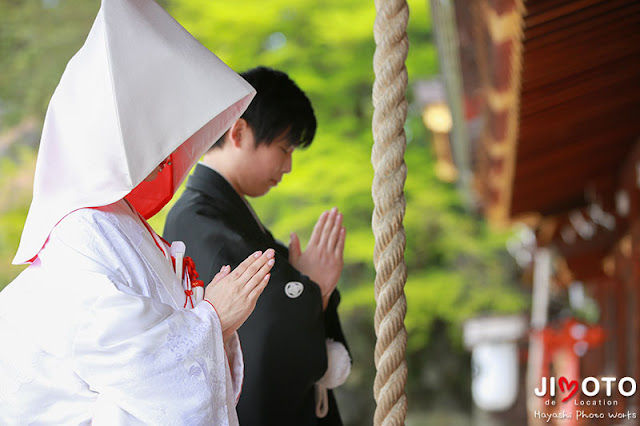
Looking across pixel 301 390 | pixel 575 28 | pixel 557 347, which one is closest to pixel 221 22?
pixel 557 347

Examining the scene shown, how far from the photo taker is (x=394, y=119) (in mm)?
1217

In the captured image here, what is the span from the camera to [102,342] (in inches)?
39.7

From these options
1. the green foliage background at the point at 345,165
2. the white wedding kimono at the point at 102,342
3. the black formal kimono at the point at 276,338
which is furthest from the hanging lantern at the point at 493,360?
the white wedding kimono at the point at 102,342

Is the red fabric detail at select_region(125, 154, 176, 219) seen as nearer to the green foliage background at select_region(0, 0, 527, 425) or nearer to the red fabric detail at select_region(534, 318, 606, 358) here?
the red fabric detail at select_region(534, 318, 606, 358)

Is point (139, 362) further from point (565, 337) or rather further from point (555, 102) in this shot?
point (565, 337)

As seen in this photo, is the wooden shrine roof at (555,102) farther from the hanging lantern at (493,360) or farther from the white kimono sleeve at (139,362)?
the hanging lantern at (493,360)

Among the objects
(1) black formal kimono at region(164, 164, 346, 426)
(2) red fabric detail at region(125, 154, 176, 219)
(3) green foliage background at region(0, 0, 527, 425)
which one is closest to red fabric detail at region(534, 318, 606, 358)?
(3) green foliage background at region(0, 0, 527, 425)

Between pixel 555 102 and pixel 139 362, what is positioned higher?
pixel 555 102

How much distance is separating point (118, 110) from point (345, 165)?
258 inches

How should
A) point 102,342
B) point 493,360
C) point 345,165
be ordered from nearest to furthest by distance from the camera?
point 102,342 → point 345,165 → point 493,360

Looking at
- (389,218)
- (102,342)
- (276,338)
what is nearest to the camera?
(102,342)

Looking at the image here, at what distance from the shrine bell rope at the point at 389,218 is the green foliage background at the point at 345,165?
5.87 m

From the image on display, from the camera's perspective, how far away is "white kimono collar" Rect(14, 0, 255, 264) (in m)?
1.08

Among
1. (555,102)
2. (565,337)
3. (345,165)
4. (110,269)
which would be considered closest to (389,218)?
(110,269)
